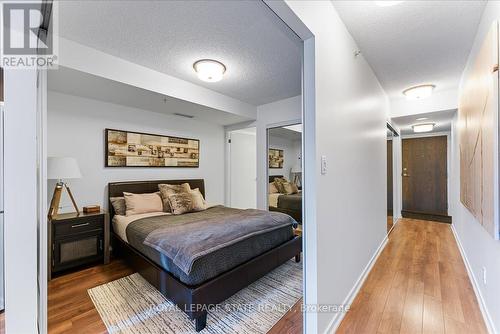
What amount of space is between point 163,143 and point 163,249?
2264 millimetres

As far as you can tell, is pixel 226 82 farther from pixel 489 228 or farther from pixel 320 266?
pixel 489 228

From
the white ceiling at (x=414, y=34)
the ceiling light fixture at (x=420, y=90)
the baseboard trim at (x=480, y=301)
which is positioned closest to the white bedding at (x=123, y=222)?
the white ceiling at (x=414, y=34)

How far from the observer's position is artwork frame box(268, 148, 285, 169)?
432 centimetres

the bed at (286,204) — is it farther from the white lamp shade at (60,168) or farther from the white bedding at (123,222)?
the white lamp shade at (60,168)

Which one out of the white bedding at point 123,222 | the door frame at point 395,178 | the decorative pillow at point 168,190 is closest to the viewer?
the white bedding at point 123,222

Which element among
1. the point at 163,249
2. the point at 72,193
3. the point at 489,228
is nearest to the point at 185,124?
the point at 72,193

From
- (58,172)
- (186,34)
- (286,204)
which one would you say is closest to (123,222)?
(58,172)

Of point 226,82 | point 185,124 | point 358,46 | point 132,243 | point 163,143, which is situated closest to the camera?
point 358,46

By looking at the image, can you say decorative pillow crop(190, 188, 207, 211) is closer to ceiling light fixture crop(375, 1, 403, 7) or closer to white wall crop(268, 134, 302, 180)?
white wall crop(268, 134, 302, 180)

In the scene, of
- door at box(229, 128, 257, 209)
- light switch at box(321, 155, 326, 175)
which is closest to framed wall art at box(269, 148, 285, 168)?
door at box(229, 128, 257, 209)

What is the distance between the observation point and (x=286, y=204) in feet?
14.4

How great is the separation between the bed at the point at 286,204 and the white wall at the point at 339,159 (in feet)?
5.28

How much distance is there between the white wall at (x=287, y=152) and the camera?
4383mm

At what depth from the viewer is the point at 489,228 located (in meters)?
1.50
